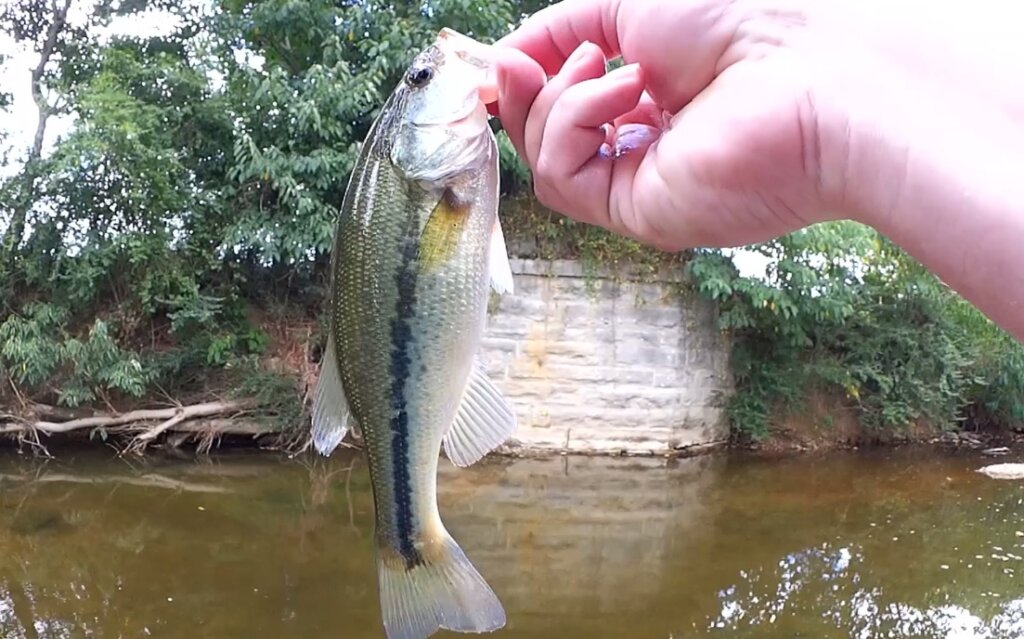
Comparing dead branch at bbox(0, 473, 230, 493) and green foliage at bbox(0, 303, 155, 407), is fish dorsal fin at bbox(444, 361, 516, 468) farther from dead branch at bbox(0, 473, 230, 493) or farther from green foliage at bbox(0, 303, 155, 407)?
green foliage at bbox(0, 303, 155, 407)

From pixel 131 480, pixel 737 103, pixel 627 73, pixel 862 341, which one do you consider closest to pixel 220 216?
pixel 131 480

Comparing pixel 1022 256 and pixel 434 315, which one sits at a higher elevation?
pixel 1022 256

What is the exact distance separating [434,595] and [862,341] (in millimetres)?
9273

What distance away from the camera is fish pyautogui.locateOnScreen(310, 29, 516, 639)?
1.49 meters

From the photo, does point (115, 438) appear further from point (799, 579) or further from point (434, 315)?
point (434, 315)

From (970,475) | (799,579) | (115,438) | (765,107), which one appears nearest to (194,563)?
(115,438)

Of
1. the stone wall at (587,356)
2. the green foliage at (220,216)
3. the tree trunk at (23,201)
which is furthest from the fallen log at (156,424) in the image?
the stone wall at (587,356)

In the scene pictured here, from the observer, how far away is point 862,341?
32.3 ft

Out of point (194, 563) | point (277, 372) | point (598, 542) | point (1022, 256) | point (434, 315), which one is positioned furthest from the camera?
point (277, 372)

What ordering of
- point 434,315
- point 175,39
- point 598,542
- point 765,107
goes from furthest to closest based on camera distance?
point 175,39 < point 598,542 < point 434,315 < point 765,107

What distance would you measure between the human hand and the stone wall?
21.9 ft

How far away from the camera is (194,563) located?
17.4 feet

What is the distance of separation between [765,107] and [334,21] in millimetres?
7564

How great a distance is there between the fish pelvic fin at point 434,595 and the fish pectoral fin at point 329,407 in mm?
250
